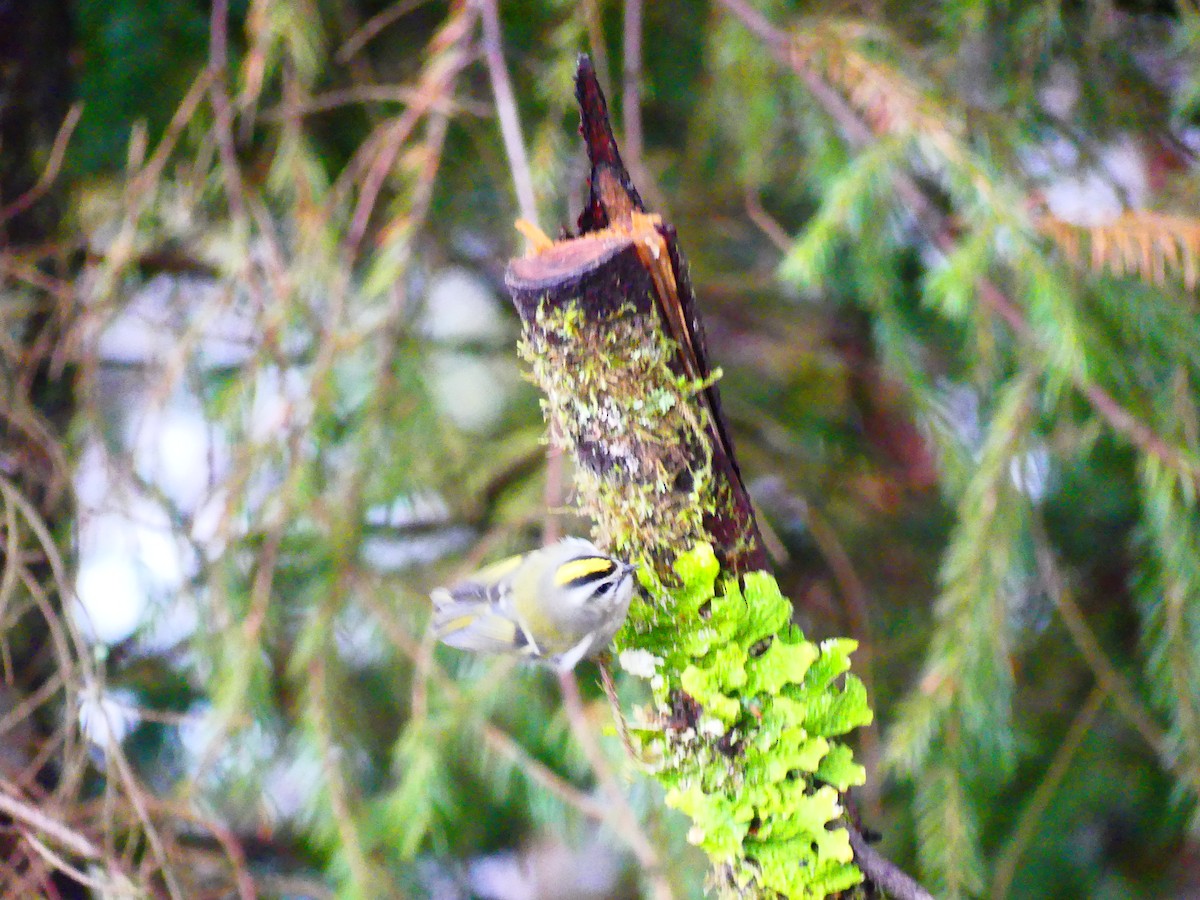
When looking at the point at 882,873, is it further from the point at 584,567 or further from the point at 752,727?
the point at 584,567

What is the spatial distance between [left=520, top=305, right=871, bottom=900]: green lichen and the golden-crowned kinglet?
0.04 metres

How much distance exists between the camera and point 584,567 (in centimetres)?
79

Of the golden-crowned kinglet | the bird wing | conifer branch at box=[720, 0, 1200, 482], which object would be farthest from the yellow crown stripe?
conifer branch at box=[720, 0, 1200, 482]

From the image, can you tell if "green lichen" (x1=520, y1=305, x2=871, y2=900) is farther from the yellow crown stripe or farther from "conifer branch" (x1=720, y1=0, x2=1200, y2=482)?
"conifer branch" (x1=720, y1=0, x2=1200, y2=482)

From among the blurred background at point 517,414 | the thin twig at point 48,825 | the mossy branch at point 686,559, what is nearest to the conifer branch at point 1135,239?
the blurred background at point 517,414

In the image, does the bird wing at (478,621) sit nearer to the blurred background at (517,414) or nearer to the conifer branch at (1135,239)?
the blurred background at (517,414)

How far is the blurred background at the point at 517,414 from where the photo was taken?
1.15 metres

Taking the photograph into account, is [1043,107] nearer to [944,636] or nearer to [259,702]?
[944,636]

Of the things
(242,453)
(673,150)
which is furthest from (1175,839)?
(242,453)

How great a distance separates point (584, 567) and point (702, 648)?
0.37 ft

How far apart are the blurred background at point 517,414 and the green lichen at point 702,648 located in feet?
0.67

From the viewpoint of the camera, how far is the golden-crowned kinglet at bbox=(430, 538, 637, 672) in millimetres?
783

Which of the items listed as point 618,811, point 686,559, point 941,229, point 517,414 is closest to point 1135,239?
point 941,229

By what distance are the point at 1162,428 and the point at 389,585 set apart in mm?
1080
